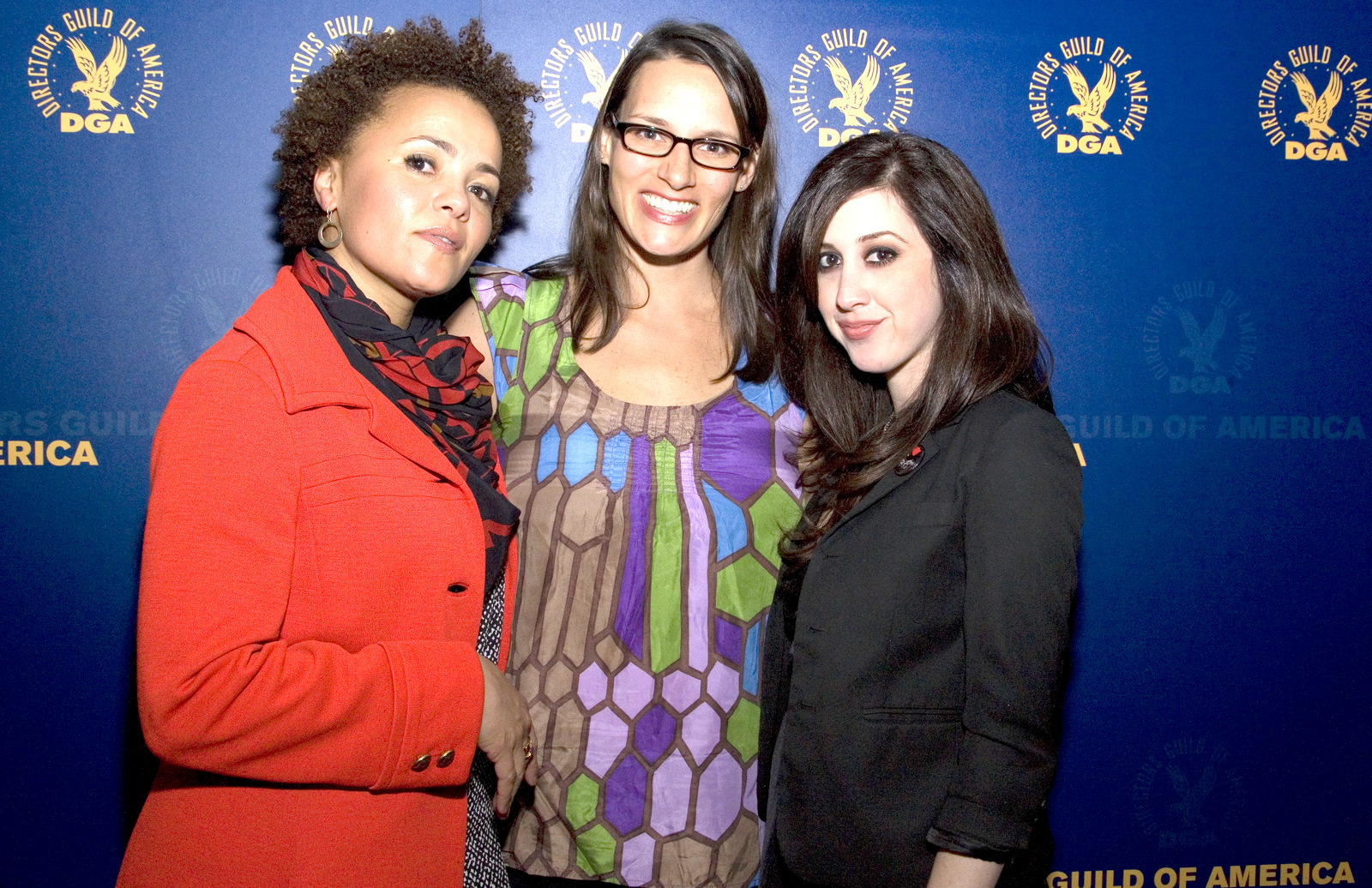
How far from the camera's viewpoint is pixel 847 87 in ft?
6.93

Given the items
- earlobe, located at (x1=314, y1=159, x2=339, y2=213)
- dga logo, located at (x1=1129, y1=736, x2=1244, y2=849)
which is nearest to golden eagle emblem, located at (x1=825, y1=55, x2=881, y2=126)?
earlobe, located at (x1=314, y1=159, x2=339, y2=213)

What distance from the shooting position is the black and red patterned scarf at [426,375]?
1.25 m

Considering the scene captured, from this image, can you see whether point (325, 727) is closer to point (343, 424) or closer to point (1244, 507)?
point (343, 424)

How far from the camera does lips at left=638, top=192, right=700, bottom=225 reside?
65.3 inches

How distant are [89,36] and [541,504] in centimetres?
146

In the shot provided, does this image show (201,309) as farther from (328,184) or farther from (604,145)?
(604,145)

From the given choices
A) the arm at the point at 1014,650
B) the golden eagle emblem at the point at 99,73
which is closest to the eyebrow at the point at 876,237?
the arm at the point at 1014,650

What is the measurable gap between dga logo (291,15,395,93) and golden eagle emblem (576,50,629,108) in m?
0.43

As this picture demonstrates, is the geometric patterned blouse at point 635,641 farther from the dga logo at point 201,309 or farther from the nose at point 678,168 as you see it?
the dga logo at point 201,309

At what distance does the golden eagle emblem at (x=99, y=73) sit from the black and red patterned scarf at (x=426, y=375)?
984mm

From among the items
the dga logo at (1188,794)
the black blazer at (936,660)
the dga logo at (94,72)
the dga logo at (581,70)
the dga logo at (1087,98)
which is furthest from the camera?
the dga logo at (1188,794)

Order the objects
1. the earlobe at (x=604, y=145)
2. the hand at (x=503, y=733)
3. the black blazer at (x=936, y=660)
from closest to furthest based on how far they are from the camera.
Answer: the black blazer at (x=936, y=660) → the hand at (x=503, y=733) → the earlobe at (x=604, y=145)

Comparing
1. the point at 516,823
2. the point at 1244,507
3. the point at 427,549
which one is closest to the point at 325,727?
the point at 427,549

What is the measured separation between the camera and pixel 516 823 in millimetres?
1518
